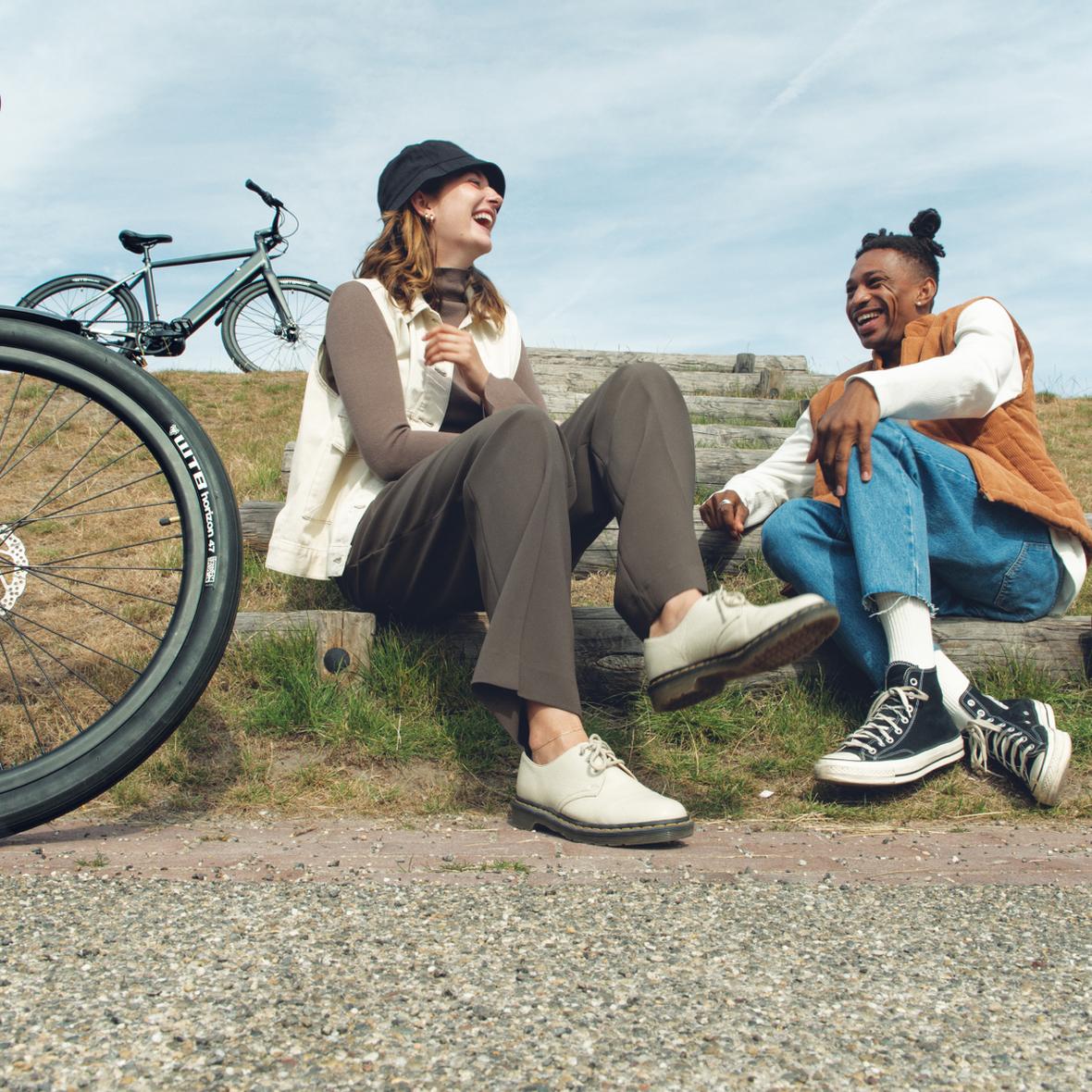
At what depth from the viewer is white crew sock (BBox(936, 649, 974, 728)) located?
239 centimetres

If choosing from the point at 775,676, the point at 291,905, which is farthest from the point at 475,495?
the point at 775,676

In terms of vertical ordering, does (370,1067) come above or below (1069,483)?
below

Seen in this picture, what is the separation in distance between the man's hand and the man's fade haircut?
0.71 m

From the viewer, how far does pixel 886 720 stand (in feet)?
7.32

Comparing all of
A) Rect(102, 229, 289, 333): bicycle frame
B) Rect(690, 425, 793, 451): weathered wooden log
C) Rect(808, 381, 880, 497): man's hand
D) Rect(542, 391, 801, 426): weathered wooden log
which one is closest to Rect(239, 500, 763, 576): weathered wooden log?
Rect(808, 381, 880, 497): man's hand

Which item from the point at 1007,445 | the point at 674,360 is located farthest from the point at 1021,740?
the point at 674,360

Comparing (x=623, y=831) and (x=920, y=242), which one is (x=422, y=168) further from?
(x=623, y=831)

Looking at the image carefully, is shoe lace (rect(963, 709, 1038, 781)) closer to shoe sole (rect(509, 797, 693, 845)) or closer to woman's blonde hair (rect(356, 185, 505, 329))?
shoe sole (rect(509, 797, 693, 845))

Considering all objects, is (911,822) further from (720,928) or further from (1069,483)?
(1069,483)

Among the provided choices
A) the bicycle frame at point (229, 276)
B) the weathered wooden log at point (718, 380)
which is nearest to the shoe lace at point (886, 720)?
the weathered wooden log at point (718, 380)

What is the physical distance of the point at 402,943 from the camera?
4.38 ft

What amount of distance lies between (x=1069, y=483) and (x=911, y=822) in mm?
3120

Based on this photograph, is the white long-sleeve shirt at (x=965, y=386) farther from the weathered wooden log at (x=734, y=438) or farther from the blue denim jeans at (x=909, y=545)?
the weathered wooden log at (x=734, y=438)

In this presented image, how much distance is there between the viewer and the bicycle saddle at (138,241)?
23.0ft
